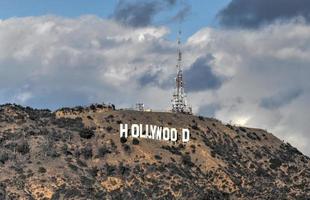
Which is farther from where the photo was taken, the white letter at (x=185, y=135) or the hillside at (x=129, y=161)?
the white letter at (x=185, y=135)

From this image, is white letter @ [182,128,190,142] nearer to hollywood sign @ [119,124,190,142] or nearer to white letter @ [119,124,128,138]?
hollywood sign @ [119,124,190,142]

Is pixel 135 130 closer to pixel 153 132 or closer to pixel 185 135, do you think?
pixel 153 132

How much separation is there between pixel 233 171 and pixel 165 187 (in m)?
19.9

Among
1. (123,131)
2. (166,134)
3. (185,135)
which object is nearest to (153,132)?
(166,134)

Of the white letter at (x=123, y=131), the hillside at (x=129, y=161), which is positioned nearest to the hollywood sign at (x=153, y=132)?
the white letter at (x=123, y=131)

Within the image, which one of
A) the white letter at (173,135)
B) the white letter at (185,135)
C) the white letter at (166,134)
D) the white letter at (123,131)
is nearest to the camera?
the white letter at (123,131)

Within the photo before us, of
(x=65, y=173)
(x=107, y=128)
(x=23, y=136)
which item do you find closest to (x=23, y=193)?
(x=65, y=173)

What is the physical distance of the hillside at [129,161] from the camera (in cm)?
13775

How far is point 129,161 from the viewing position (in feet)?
489

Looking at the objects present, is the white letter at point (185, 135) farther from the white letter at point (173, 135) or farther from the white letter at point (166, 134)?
the white letter at point (166, 134)

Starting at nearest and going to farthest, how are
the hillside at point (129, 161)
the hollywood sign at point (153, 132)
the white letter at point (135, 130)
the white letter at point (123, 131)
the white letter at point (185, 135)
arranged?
the hillside at point (129, 161) → the white letter at point (123, 131) → the hollywood sign at point (153, 132) → the white letter at point (135, 130) → the white letter at point (185, 135)

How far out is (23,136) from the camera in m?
151

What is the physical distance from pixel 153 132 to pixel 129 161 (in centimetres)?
1312

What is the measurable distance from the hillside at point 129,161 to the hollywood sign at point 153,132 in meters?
1.28
